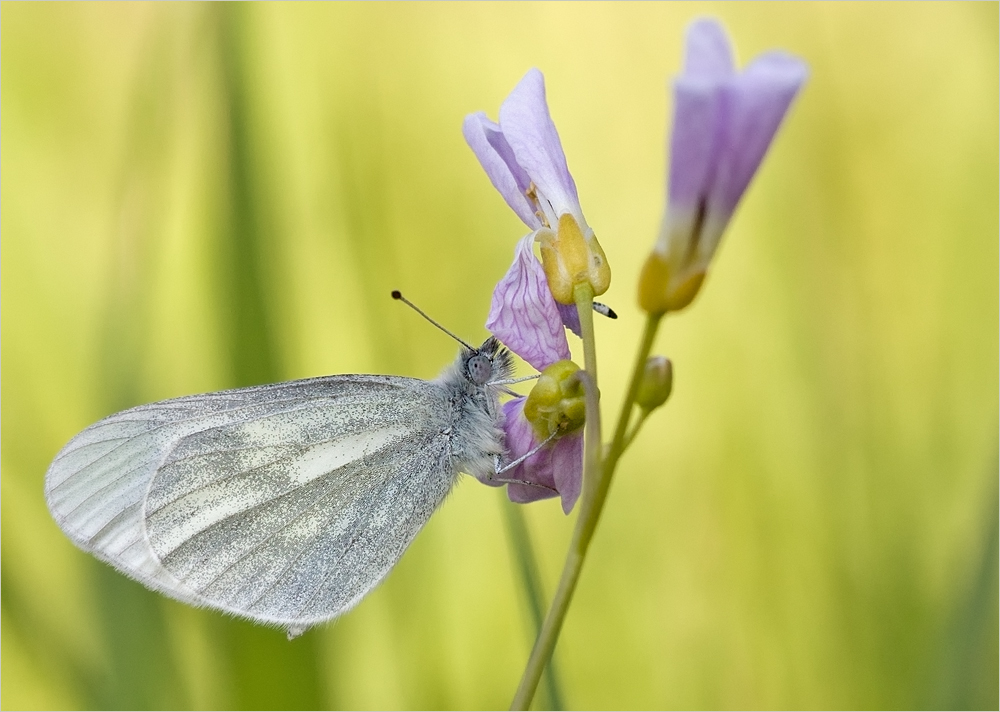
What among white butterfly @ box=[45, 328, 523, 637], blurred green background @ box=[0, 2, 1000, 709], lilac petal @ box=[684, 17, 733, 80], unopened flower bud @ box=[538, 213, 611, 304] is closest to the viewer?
lilac petal @ box=[684, 17, 733, 80]

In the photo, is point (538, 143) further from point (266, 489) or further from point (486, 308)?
point (486, 308)

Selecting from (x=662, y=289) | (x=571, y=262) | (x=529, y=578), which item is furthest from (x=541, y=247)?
(x=529, y=578)

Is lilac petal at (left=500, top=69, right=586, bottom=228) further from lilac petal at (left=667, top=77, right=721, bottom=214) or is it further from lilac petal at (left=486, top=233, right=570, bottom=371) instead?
lilac petal at (left=667, top=77, right=721, bottom=214)

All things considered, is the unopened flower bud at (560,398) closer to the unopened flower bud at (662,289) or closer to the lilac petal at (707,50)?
the unopened flower bud at (662,289)

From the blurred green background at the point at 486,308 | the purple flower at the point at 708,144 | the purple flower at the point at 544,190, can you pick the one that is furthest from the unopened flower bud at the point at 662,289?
the blurred green background at the point at 486,308

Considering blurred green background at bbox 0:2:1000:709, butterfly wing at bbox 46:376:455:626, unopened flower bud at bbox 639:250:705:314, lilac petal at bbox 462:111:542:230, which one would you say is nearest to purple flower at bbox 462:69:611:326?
lilac petal at bbox 462:111:542:230
